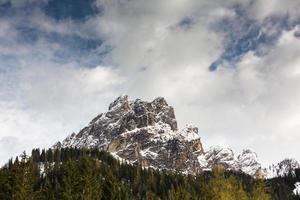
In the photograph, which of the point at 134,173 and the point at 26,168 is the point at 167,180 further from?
the point at 26,168

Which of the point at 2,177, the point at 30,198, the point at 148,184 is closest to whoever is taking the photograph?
the point at 30,198

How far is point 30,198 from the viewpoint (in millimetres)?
58031

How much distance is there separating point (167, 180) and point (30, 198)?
5619 inches

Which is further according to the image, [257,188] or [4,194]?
[257,188]

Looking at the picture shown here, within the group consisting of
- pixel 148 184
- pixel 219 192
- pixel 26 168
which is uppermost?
pixel 148 184

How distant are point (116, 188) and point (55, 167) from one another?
133 m

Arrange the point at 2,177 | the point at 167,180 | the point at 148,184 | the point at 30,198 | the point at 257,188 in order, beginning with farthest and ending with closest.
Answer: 1. the point at 167,180
2. the point at 148,184
3. the point at 257,188
4. the point at 2,177
5. the point at 30,198

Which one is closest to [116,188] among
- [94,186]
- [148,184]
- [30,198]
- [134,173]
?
[94,186]

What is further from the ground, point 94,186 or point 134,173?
point 134,173

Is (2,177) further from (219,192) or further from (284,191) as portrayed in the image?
(284,191)

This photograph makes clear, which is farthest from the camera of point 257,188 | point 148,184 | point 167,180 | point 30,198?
Answer: point 167,180

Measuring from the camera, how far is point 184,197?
7144cm

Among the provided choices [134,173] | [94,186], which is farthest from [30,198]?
[134,173]

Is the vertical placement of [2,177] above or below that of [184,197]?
above
